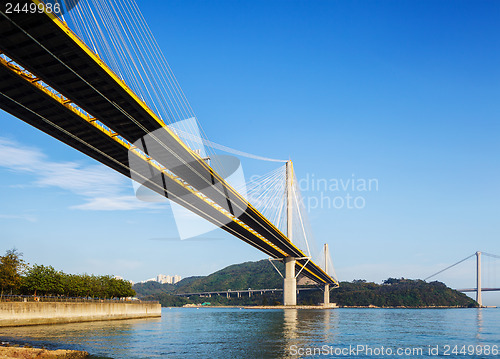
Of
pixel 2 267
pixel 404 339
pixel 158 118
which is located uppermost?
pixel 158 118

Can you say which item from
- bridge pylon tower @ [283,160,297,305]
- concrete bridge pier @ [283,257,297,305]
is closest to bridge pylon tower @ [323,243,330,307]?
concrete bridge pier @ [283,257,297,305]

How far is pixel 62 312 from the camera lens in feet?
148

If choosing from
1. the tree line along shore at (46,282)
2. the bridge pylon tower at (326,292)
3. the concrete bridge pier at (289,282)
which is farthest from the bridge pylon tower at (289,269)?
the bridge pylon tower at (326,292)

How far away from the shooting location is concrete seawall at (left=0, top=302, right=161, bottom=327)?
123ft

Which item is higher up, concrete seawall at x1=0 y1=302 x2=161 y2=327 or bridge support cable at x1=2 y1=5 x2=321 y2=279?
bridge support cable at x1=2 y1=5 x2=321 y2=279

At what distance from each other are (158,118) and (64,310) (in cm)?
2553

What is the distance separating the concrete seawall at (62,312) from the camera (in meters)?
37.6

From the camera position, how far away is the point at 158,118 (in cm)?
3331

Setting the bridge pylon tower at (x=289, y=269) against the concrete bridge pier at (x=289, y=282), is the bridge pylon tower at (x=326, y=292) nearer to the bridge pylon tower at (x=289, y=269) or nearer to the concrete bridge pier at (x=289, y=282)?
the concrete bridge pier at (x=289, y=282)

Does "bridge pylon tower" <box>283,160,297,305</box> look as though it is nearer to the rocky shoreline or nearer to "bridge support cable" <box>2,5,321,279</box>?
"bridge support cable" <box>2,5,321,279</box>

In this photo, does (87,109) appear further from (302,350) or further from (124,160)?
(302,350)

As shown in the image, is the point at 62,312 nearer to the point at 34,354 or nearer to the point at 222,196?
the point at 222,196

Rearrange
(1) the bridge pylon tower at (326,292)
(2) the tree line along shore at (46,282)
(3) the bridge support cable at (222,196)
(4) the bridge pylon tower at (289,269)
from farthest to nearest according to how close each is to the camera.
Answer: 1. (1) the bridge pylon tower at (326,292)
2. (4) the bridge pylon tower at (289,269)
3. (2) the tree line along shore at (46,282)
4. (3) the bridge support cable at (222,196)

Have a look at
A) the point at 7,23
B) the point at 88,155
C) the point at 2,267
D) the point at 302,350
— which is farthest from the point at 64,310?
the point at 7,23
